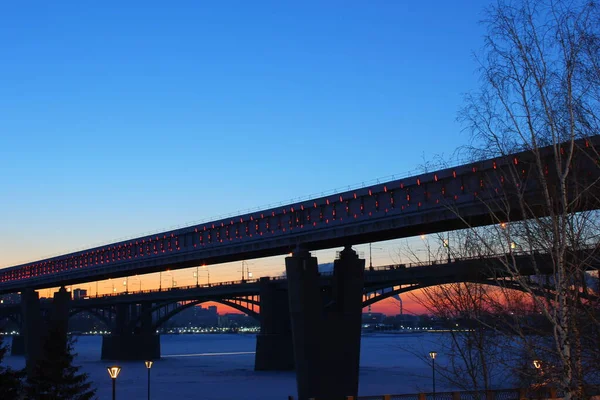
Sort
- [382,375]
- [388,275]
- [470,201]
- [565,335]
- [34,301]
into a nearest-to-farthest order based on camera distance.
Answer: [565,335]
[470,201]
[388,275]
[382,375]
[34,301]

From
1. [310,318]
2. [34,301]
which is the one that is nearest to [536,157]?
[310,318]

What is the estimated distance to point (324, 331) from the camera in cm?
5988

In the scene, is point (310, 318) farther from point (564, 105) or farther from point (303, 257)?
point (564, 105)

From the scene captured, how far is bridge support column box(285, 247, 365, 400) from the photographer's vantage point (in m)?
Answer: 58.4

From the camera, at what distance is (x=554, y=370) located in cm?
1691

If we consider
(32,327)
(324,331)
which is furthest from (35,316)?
(324,331)

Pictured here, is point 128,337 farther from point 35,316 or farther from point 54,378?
point 54,378

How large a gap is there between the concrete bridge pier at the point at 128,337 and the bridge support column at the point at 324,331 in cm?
9383

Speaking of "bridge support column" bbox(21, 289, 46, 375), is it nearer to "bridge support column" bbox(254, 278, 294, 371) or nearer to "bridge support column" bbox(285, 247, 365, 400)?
"bridge support column" bbox(254, 278, 294, 371)

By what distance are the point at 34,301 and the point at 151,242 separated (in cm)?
4244

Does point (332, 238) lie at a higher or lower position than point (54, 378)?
higher

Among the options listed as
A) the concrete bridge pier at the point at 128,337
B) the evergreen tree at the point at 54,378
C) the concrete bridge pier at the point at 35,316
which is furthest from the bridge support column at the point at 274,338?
the evergreen tree at the point at 54,378

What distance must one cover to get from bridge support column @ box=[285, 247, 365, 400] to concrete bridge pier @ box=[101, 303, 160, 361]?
308ft

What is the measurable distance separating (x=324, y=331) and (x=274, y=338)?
43809 millimetres
